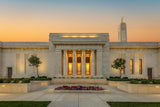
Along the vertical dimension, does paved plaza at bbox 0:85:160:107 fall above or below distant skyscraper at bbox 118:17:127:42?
below

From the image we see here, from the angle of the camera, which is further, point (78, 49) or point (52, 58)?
point (52, 58)

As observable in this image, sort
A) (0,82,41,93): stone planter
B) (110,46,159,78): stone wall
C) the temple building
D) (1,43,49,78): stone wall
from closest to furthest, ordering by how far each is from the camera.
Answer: (0,82,41,93): stone planter < the temple building < (110,46,159,78): stone wall < (1,43,49,78): stone wall

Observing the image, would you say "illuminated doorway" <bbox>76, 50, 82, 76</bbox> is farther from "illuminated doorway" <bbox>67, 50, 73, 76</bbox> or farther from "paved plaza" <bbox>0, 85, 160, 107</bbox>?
"paved plaza" <bbox>0, 85, 160, 107</bbox>

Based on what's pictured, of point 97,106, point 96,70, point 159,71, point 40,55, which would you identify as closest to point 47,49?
point 40,55

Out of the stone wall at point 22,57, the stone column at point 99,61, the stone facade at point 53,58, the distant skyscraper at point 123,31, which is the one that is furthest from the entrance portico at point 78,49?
the distant skyscraper at point 123,31

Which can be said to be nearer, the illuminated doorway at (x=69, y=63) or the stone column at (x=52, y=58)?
the stone column at (x=52, y=58)

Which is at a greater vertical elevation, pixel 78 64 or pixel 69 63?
pixel 69 63

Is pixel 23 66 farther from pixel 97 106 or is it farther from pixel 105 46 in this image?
pixel 97 106

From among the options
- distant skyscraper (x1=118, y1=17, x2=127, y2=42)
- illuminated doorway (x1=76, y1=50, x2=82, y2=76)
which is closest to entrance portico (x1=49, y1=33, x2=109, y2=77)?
illuminated doorway (x1=76, y1=50, x2=82, y2=76)

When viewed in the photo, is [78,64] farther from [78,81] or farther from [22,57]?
[22,57]

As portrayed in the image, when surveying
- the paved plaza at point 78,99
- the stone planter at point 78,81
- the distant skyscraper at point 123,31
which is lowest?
the stone planter at point 78,81

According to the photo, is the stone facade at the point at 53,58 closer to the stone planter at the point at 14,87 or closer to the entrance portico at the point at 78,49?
the entrance portico at the point at 78,49

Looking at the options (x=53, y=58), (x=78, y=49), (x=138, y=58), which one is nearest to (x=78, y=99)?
(x=78, y=49)

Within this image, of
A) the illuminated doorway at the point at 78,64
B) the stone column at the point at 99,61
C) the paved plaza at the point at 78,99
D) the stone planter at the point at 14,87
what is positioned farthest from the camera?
the illuminated doorway at the point at 78,64
